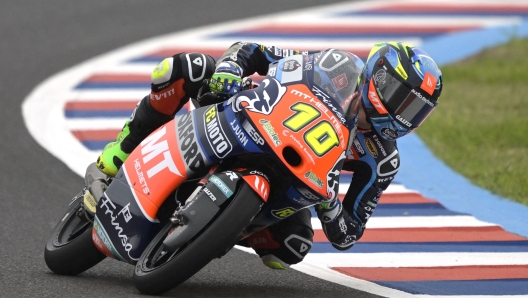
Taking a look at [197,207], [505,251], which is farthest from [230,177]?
[505,251]

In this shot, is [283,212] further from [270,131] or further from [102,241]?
[102,241]

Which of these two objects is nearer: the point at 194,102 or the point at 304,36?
the point at 194,102

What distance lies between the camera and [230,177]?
4.32 m

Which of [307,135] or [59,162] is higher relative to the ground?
[307,135]

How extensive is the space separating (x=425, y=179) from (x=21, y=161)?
3372mm

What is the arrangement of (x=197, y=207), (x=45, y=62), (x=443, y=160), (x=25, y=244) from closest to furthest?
(x=197, y=207) → (x=25, y=244) → (x=443, y=160) → (x=45, y=62)

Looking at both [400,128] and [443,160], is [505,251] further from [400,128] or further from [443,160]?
[443,160]

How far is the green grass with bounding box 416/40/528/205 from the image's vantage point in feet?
26.0

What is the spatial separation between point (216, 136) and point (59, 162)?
3.42 m

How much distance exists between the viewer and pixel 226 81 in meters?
4.70

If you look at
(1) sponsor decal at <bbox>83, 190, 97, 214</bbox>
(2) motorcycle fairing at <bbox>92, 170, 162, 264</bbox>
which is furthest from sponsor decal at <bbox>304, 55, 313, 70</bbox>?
(1) sponsor decal at <bbox>83, 190, 97, 214</bbox>

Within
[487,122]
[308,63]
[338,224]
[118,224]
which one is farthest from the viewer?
[487,122]

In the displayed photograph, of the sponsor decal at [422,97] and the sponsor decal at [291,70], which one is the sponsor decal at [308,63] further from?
the sponsor decal at [422,97]

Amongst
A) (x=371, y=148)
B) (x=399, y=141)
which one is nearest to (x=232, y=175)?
(x=371, y=148)
